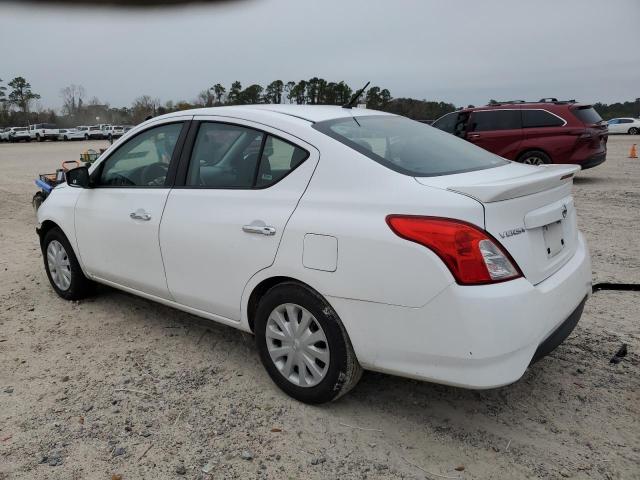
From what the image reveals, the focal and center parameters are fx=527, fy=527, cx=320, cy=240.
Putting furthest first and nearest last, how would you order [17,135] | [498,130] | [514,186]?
[17,135] → [498,130] → [514,186]

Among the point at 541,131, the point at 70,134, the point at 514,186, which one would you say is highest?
the point at 70,134

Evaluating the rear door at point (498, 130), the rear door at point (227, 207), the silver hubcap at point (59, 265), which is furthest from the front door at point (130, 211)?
the rear door at point (498, 130)

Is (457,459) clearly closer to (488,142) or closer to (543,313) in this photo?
(543,313)

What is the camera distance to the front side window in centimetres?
368

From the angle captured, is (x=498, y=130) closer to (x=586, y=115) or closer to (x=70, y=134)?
(x=586, y=115)

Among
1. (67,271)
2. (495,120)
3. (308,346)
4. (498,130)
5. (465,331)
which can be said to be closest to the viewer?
(465,331)

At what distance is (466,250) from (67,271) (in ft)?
12.1

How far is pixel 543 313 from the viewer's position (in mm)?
2438

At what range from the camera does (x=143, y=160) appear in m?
3.95

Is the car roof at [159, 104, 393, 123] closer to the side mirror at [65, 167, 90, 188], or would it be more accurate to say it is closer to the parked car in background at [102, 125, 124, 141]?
the side mirror at [65, 167, 90, 188]

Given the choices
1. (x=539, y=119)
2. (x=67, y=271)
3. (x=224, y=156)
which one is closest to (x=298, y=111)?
(x=224, y=156)

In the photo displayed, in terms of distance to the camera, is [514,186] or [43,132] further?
[43,132]

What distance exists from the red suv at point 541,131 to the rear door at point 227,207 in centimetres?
966

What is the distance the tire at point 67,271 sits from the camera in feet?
14.8
